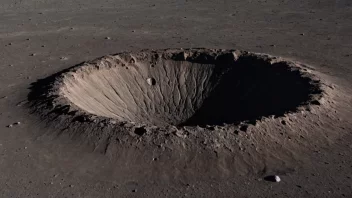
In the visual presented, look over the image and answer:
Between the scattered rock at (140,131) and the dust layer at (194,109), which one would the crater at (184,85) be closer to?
the dust layer at (194,109)

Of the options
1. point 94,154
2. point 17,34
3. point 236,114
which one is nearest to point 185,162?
point 94,154

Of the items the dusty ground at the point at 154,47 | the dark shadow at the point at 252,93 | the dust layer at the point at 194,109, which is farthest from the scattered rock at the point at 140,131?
the dark shadow at the point at 252,93

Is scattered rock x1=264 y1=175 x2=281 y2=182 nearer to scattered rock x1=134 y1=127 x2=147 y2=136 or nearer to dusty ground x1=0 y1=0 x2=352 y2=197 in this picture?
dusty ground x1=0 y1=0 x2=352 y2=197

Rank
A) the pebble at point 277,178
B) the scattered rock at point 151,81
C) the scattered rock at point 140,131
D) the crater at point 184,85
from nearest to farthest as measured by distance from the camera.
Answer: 1. the pebble at point 277,178
2. the scattered rock at point 140,131
3. the crater at point 184,85
4. the scattered rock at point 151,81

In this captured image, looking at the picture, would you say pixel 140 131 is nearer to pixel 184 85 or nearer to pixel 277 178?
pixel 277 178

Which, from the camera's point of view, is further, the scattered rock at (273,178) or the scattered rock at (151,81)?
the scattered rock at (151,81)

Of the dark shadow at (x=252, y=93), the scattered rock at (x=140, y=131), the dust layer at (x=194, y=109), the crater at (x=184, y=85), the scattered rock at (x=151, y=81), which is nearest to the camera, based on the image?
the dust layer at (x=194, y=109)

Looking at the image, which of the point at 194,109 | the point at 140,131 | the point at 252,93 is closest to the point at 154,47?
the point at 194,109
